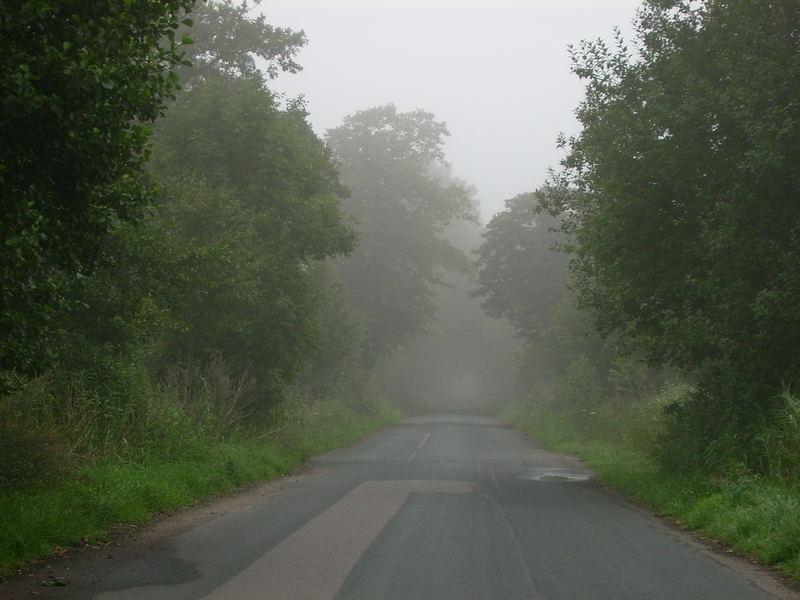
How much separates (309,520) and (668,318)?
7104mm

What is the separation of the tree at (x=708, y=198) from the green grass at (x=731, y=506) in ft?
4.09

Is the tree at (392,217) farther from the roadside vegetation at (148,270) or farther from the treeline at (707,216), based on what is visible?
the treeline at (707,216)

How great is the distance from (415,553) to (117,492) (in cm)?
452

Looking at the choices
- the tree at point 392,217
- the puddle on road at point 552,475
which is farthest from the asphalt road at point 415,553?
the tree at point 392,217

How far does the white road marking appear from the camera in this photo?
23.9 feet

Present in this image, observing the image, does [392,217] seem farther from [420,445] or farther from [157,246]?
[157,246]

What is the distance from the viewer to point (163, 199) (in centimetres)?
1873

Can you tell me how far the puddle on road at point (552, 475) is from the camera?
17884 millimetres

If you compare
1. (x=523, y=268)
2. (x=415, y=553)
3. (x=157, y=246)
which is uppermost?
(x=523, y=268)

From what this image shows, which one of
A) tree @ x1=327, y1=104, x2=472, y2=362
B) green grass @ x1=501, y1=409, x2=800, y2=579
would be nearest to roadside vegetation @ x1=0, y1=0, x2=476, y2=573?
green grass @ x1=501, y1=409, x2=800, y2=579

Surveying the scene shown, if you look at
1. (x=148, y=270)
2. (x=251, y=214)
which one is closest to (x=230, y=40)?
(x=251, y=214)

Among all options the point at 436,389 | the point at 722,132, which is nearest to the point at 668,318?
the point at 722,132

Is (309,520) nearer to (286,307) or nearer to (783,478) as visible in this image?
(783,478)

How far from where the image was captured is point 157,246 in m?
14.1
